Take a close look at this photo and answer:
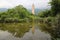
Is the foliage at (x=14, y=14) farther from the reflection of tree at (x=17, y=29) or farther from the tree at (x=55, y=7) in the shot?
the reflection of tree at (x=17, y=29)

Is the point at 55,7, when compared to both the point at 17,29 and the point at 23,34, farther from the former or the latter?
the point at 23,34

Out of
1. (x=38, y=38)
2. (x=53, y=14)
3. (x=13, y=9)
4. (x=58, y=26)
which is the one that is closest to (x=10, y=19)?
(x=13, y=9)

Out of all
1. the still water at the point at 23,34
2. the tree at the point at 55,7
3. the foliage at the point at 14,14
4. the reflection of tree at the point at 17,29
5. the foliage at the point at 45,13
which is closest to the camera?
the still water at the point at 23,34

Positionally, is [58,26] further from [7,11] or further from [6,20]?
[7,11]

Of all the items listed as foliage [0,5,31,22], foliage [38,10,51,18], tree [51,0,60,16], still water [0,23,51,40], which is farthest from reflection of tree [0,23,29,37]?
foliage [38,10,51,18]

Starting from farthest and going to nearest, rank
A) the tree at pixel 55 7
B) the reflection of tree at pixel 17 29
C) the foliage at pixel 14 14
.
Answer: the foliage at pixel 14 14, the tree at pixel 55 7, the reflection of tree at pixel 17 29

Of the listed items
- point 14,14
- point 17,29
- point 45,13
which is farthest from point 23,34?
point 45,13

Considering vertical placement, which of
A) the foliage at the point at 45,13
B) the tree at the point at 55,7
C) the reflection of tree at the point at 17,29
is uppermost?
the tree at the point at 55,7

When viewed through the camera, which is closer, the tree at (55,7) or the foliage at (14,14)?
the tree at (55,7)

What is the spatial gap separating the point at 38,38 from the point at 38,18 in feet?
33.7

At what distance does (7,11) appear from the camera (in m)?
21.9

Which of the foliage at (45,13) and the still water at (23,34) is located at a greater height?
the still water at (23,34)

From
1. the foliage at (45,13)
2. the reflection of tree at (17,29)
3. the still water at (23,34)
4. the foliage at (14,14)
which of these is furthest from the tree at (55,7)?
the still water at (23,34)

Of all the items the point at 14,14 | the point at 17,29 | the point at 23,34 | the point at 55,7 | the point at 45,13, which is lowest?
the point at 45,13
